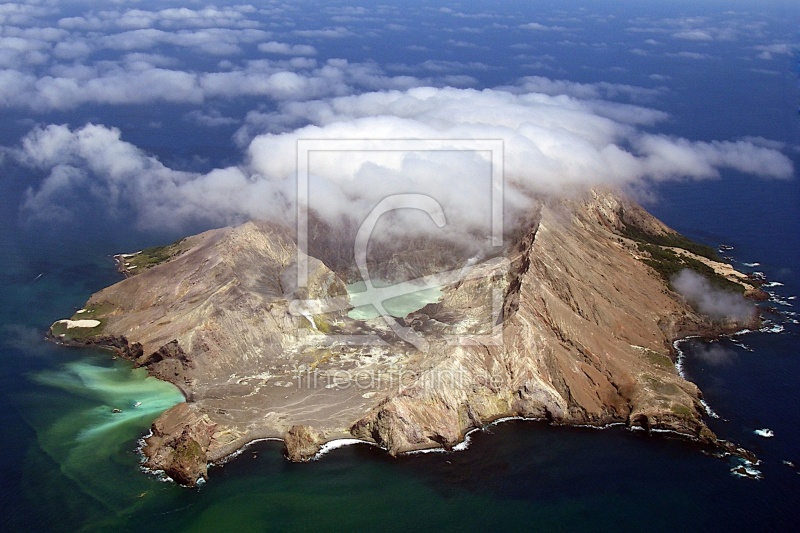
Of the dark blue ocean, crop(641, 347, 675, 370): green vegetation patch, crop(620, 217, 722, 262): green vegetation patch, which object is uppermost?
crop(620, 217, 722, 262): green vegetation patch

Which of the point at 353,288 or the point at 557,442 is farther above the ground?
the point at 353,288

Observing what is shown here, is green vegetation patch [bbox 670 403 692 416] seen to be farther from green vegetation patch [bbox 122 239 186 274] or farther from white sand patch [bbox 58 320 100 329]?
green vegetation patch [bbox 122 239 186 274]

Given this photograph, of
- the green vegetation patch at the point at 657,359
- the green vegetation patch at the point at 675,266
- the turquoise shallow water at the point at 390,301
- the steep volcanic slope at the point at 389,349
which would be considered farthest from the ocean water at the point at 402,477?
the turquoise shallow water at the point at 390,301

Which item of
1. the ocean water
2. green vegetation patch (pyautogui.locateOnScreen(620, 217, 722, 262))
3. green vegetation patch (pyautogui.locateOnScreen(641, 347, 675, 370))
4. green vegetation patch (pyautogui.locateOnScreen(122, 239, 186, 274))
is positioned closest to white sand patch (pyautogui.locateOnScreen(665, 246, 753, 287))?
green vegetation patch (pyautogui.locateOnScreen(620, 217, 722, 262))

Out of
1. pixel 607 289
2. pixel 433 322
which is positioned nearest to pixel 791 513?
pixel 607 289

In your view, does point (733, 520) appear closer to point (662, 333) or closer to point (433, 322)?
point (662, 333)

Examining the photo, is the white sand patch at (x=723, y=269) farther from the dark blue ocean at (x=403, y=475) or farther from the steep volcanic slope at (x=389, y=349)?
the dark blue ocean at (x=403, y=475)

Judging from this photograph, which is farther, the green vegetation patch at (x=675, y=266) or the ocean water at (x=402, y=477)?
the green vegetation patch at (x=675, y=266)

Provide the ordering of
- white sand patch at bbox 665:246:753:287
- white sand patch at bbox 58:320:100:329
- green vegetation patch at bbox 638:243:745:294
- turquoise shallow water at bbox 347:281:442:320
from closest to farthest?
turquoise shallow water at bbox 347:281:442:320
white sand patch at bbox 58:320:100:329
green vegetation patch at bbox 638:243:745:294
white sand patch at bbox 665:246:753:287

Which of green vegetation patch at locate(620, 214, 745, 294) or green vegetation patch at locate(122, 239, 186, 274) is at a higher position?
green vegetation patch at locate(620, 214, 745, 294)
